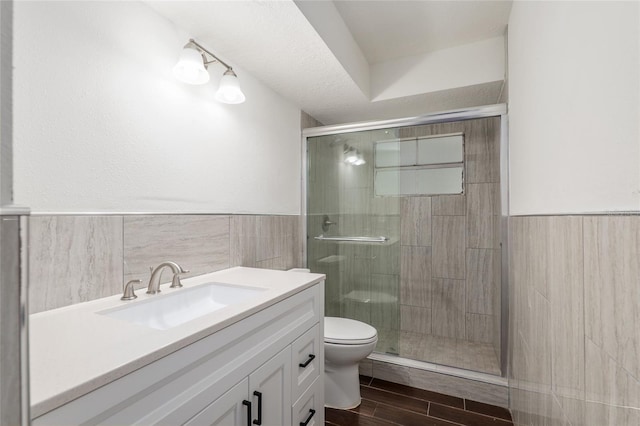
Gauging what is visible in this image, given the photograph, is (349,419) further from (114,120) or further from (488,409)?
(114,120)

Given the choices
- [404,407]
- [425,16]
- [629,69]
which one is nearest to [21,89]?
[629,69]

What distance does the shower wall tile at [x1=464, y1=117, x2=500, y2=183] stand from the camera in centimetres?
241

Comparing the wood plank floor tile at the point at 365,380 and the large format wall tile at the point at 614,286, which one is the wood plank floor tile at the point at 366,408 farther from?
the large format wall tile at the point at 614,286

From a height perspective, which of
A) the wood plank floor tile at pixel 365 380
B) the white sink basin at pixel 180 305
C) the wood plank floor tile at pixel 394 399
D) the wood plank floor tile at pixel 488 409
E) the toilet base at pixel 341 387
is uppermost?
the white sink basin at pixel 180 305

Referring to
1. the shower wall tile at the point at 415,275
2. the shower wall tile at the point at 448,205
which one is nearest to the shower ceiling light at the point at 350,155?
the shower wall tile at the point at 448,205

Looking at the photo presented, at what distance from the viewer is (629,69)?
1.78ft

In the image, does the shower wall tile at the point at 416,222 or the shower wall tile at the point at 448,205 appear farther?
the shower wall tile at the point at 416,222

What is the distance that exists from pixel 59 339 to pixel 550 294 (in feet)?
4.62

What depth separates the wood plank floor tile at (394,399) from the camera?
5.69 feet

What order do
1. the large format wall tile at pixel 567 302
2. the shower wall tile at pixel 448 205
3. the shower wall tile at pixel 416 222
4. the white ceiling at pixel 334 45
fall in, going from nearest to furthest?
the large format wall tile at pixel 567 302
the white ceiling at pixel 334 45
the shower wall tile at pixel 448 205
the shower wall tile at pixel 416 222

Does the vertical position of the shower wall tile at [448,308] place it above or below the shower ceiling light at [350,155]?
below

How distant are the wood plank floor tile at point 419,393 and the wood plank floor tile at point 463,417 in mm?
61

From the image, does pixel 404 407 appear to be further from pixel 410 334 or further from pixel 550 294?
pixel 550 294

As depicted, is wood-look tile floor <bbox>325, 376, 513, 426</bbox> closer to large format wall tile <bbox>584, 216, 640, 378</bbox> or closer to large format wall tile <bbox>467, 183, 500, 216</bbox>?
large format wall tile <bbox>584, 216, 640, 378</bbox>
